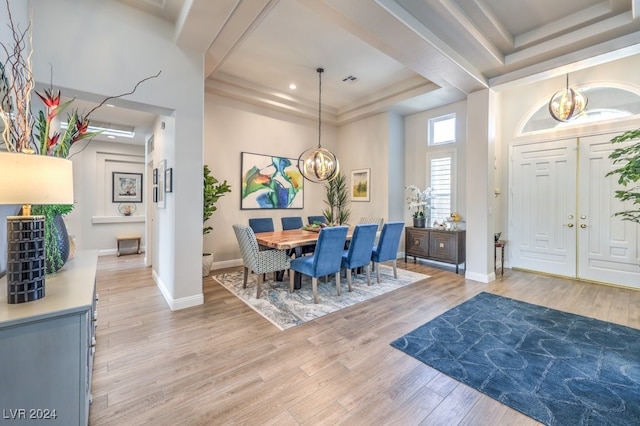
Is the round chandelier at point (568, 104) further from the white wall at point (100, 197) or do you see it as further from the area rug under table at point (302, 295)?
the white wall at point (100, 197)

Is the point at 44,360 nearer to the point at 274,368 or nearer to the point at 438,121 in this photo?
the point at 274,368

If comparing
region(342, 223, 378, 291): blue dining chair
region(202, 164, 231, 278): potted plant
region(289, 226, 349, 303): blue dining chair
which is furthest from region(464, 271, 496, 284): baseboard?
region(202, 164, 231, 278): potted plant

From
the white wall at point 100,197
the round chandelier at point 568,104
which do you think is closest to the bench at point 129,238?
the white wall at point 100,197

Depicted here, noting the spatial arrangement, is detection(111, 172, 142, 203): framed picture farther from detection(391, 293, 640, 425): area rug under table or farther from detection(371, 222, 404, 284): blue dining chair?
detection(391, 293, 640, 425): area rug under table

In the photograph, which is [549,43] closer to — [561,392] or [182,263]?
[561,392]

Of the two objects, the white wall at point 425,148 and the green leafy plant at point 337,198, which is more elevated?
the white wall at point 425,148

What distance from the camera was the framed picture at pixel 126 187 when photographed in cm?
673

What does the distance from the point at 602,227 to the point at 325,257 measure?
444 centimetres

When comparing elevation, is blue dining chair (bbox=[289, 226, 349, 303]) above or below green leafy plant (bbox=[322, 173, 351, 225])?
below

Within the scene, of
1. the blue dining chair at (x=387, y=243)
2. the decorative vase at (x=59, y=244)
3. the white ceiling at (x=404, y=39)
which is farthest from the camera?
the blue dining chair at (x=387, y=243)

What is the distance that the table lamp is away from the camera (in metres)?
1.20

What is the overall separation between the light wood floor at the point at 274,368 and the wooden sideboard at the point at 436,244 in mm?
1380

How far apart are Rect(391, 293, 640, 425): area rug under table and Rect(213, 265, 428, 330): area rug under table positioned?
1.01 m

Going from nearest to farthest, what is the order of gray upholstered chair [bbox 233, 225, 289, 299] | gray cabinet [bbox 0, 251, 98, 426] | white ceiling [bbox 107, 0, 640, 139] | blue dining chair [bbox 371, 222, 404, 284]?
gray cabinet [bbox 0, 251, 98, 426] → white ceiling [bbox 107, 0, 640, 139] → gray upholstered chair [bbox 233, 225, 289, 299] → blue dining chair [bbox 371, 222, 404, 284]
